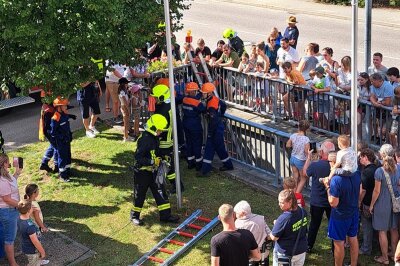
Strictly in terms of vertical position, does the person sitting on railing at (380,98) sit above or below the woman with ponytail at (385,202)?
above

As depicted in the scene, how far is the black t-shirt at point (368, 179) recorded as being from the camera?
8.87 meters

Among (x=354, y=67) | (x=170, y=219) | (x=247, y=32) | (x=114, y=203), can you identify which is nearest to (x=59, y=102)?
(x=114, y=203)

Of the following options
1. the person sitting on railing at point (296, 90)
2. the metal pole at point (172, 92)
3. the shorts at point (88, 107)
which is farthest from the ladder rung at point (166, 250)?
the shorts at point (88, 107)

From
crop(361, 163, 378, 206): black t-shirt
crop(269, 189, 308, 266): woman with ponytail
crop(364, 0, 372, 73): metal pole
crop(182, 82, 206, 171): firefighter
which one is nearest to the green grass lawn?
crop(182, 82, 206, 171): firefighter

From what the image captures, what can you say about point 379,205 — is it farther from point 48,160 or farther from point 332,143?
point 48,160

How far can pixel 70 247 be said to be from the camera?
10055 millimetres

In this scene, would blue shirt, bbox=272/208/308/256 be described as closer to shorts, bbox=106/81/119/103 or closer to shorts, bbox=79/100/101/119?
shorts, bbox=79/100/101/119

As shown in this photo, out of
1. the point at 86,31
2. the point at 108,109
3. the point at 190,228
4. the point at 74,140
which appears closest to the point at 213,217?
the point at 190,228

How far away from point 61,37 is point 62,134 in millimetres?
2216

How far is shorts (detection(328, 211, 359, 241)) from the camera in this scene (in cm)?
856

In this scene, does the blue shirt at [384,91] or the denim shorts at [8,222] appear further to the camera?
the blue shirt at [384,91]

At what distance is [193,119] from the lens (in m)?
11.9

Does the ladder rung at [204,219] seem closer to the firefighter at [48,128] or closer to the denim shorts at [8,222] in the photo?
the denim shorts at [8,222]

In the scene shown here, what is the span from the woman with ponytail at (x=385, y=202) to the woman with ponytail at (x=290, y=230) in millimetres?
1308
